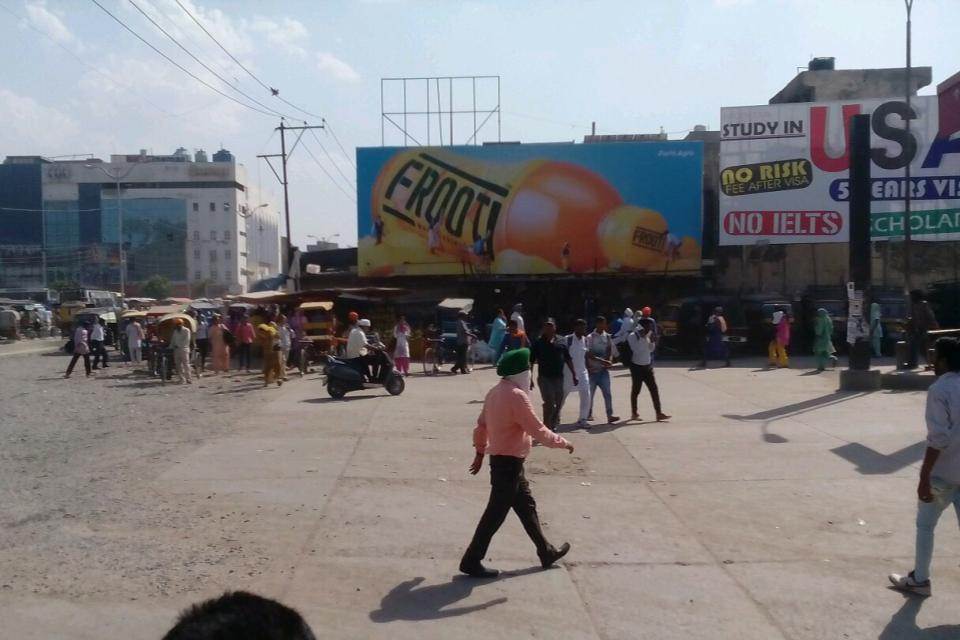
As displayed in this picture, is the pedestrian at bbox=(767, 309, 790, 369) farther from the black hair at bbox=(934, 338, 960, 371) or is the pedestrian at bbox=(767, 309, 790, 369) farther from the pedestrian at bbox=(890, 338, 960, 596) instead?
the black hair at bbox=(934, 338, 960, 371)

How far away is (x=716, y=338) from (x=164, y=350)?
14.3 m

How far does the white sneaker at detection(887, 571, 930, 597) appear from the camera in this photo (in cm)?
608

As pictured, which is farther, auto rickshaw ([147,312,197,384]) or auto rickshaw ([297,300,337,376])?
auto rickshaw ([297,300,337,376])

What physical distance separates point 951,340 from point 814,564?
1.96 meters

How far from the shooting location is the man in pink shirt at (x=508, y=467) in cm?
655

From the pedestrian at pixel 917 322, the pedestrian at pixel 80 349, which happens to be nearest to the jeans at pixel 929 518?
the pedestrian at pixel 917 322

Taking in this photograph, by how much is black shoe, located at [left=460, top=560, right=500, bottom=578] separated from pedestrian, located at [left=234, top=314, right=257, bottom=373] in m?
19.5

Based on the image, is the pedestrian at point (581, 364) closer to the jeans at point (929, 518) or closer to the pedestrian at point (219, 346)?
the jeans at point (929, 518)

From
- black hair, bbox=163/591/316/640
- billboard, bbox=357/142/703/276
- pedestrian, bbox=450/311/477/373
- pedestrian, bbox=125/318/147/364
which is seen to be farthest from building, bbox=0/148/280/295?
black hair, bbox=163/591/316/640

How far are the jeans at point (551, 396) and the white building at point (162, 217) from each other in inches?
3705

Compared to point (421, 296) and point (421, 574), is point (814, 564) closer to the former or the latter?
point (421, 574)

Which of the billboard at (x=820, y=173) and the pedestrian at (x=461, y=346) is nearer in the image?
the pedestrian at (x=461, y=346)

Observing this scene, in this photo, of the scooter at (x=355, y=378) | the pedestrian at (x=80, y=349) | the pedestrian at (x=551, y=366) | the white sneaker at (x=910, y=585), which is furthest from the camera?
the pedestrian at (x=80, y=349)

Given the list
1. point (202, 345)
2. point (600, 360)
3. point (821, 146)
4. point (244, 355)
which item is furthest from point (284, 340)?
point (821, 146)
